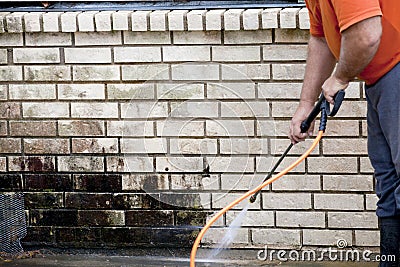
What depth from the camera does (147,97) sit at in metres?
5.61

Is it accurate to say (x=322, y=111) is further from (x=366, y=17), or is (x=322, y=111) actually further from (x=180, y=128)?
(x=180, y=128)

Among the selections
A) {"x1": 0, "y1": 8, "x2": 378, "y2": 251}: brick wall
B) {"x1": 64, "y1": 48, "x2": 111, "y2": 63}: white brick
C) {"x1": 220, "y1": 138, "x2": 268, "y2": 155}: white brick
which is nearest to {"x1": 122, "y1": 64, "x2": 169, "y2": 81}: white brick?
{"x1": 0, "y1": 8, "x2": 378, "y2": 251}: brick wall

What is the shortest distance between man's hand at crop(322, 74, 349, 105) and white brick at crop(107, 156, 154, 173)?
1.91 meters

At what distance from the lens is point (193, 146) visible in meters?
5.61

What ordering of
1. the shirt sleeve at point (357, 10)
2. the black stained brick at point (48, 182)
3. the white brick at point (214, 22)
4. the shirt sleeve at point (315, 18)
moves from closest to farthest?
the shirt sleeve at point (357, 10) → the shirt sleeve at point (315, 18) → the white brick at point (214, 22) → the black stained brick at point (48, 182)

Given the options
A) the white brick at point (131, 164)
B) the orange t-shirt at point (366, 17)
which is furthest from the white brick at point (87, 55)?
the orange t-shirt at point (366, 17)

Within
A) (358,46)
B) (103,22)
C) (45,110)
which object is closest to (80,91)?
(45,110)

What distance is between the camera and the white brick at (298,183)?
18.0ft

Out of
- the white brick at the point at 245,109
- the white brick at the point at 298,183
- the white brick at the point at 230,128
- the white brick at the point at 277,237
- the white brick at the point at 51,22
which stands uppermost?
the white brick at the point at 51,22

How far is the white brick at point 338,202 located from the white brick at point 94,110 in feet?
4.72

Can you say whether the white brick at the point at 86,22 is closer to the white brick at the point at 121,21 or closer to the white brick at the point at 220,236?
the white brick at the point at 121,21

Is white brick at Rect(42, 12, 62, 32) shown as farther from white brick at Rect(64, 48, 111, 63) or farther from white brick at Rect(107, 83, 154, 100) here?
white brick at Rect(107, 83, 154, 100)

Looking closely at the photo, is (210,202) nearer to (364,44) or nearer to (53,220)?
(53,220)

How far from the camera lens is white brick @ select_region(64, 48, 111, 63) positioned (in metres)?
5.61
